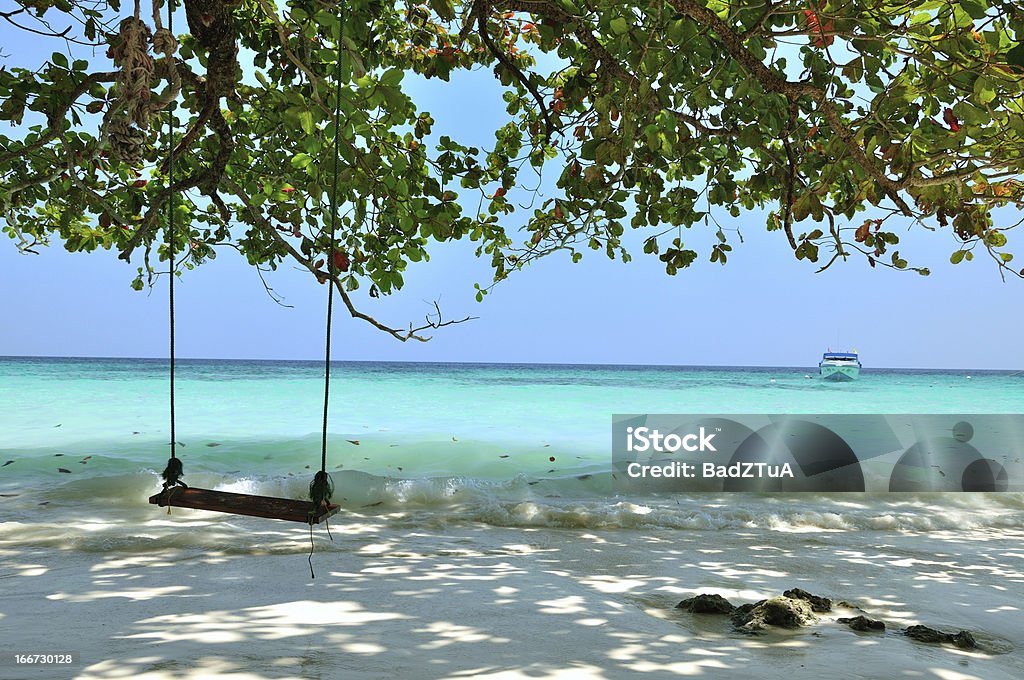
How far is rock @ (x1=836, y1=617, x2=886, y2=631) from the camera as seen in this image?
316 cm

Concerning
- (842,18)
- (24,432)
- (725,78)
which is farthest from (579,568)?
(24,432)

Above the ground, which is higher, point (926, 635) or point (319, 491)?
point (319, 491)

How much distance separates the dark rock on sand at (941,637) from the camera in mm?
3059

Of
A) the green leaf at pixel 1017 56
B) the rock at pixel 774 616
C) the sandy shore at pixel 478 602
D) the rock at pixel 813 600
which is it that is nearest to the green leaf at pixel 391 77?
the green leaf at pixel 1017 56

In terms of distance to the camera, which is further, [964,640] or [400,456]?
[400,456]

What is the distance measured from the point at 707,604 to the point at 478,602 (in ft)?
3.48

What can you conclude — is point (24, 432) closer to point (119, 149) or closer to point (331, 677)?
point (119, 149)

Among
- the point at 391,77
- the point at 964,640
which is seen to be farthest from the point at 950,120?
the point at 391,77

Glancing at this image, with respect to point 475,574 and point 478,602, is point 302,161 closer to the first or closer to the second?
point 478,602

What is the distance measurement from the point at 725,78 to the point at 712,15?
0.46m

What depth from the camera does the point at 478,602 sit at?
11.5ft

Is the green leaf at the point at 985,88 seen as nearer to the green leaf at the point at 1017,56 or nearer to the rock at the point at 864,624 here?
the green leaf at the point at 1017,56

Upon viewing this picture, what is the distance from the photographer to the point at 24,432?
12.8 metres

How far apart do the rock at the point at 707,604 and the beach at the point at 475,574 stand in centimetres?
5
